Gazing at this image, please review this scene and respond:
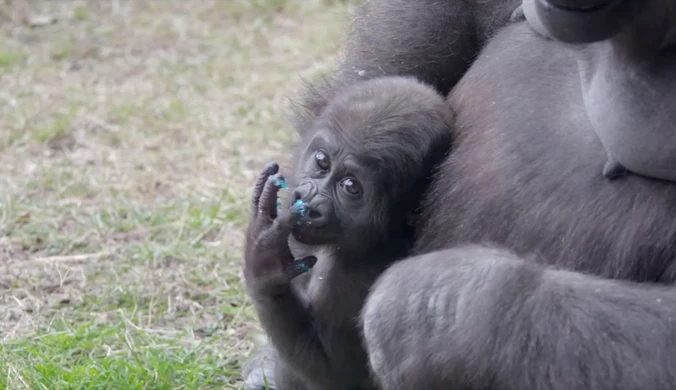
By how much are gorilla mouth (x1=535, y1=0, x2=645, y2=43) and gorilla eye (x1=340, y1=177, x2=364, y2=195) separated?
71 cm

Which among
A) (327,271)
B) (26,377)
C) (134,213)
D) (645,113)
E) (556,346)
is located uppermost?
(645,113)

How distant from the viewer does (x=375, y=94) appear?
2826 millimetres

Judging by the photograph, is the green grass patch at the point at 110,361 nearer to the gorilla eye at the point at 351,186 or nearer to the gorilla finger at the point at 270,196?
the gorilla finger at the point at 270,196

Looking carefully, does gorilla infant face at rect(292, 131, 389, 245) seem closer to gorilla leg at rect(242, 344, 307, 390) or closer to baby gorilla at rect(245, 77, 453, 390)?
baby gorilla at rect(245, 77, 453, 390)

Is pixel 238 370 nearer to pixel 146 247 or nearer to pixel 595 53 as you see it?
pixel 146 247

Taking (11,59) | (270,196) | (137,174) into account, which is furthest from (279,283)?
(11,59)

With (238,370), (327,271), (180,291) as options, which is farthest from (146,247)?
(327,271)

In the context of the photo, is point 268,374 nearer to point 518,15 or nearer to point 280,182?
point 280,182

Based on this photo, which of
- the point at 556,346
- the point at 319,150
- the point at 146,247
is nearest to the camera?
the point at 556,346

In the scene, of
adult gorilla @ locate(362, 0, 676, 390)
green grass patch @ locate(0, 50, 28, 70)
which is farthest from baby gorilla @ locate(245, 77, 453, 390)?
green grass patch @ locate(0, 50, 28, 70)

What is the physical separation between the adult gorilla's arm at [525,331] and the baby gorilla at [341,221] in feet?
1.65

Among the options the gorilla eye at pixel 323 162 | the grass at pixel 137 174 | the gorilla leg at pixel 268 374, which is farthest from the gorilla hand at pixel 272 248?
the grass at pixel 137 174

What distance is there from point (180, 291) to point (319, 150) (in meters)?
1.21

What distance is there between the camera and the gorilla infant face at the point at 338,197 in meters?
2.66
